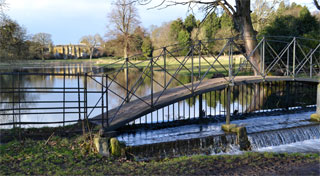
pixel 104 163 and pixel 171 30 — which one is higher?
pixel 171 30

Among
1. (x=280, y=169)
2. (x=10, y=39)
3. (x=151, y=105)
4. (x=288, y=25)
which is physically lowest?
(x=280, y=169)

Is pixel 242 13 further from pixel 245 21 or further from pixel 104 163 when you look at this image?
pixel 104 163

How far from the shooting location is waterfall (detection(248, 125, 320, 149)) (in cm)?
1057

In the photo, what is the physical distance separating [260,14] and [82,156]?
2868 cm

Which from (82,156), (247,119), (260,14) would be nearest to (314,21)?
(260,14)

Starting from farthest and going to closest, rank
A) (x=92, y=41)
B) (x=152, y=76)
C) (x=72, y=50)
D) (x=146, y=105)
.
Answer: (x=72, y=50)
(x=92, y=41)
(x=146, y=105)
(x=152, y=76)

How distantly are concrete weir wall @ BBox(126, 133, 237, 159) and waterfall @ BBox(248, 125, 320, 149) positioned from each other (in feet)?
2.47


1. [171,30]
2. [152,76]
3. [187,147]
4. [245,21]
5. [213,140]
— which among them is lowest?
[187,147]

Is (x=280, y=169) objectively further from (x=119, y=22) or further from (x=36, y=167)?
(x=119, y=22)

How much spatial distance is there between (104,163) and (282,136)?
662cm

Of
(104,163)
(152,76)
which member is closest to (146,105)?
(152,76)

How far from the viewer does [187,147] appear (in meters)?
9.56

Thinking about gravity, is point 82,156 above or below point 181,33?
below

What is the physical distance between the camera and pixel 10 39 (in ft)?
62.8
